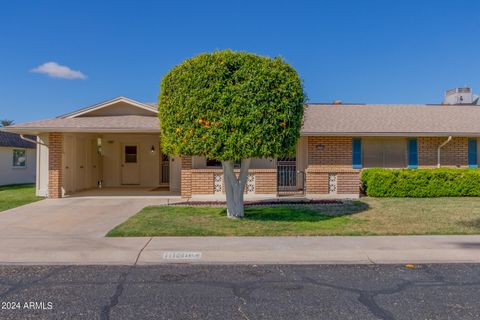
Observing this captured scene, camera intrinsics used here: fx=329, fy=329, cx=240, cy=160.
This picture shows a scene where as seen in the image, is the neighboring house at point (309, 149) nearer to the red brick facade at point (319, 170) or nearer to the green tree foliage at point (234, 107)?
the red brick facade at point (319, 170)

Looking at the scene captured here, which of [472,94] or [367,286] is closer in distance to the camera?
[367,286]

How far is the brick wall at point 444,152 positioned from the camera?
14016mm

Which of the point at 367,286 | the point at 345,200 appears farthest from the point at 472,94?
the point at 367,286

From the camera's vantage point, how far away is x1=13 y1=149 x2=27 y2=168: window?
21594 millimetres

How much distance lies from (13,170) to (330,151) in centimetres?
2003

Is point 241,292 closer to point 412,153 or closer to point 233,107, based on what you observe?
point 233,107

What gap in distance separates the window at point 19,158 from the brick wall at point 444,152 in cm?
2358

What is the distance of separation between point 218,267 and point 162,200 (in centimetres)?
766

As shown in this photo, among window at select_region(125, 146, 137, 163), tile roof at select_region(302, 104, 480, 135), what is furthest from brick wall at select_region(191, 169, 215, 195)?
window at select_region(125, 146, 137, 163)

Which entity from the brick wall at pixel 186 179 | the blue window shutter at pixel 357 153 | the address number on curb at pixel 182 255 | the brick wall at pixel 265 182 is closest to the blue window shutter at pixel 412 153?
the blue window shutter at pixel 357 153

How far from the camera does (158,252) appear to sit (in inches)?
236

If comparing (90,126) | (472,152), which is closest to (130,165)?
(90,126)

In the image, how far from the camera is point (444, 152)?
1414 cm

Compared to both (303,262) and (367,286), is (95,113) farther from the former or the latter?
(367,286)
